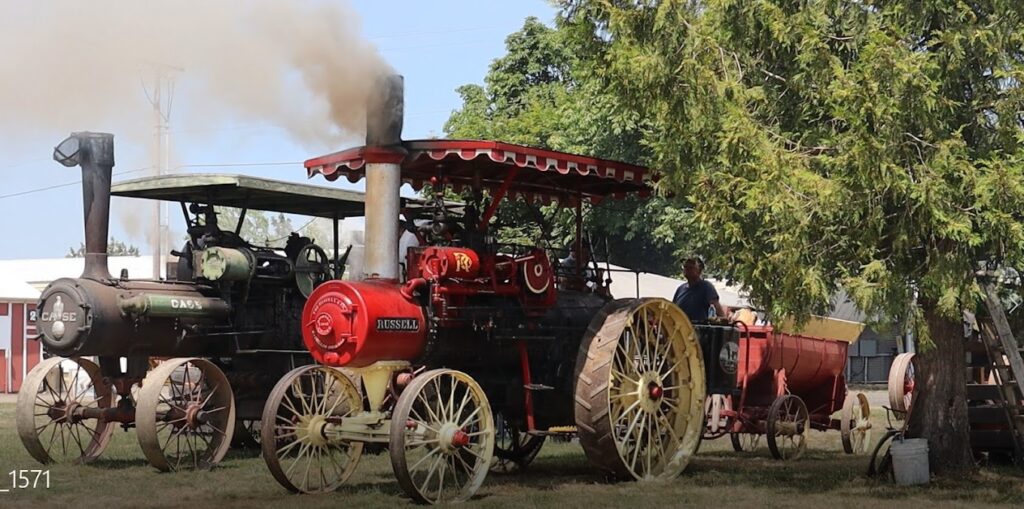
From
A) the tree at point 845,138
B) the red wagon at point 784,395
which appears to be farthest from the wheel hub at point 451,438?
the red wagon at point 784,395

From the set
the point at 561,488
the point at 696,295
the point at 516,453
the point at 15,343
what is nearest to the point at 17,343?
Answer: the point at 15,343

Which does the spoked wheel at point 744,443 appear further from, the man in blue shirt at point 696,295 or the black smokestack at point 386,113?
the black smokestack at point 386,113

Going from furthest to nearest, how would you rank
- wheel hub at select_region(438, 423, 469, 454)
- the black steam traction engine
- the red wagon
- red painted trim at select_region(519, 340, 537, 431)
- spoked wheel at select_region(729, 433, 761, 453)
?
1. spoked wheel at select_region(729, 433, 761, 453)
2. the red wagon
3. the black steam traction engine
4. red painted trim at select_region(519, 340, 537, 431)
5. wheel hub at select_region(438, 423, 469, 454)

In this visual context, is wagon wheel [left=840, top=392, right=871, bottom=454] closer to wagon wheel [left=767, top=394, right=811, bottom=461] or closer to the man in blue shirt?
wagon wheel [left=767, top=394, right=811, bottom=461]

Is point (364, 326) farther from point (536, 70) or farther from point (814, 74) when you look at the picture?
point (536, 70)

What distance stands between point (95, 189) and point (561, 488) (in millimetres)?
5181

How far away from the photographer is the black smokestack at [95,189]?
12.4 metres

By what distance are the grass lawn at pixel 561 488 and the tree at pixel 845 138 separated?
900 mm

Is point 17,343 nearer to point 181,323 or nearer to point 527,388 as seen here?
point 181,323

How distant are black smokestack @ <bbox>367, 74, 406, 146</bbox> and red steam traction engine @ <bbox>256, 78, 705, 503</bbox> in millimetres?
11

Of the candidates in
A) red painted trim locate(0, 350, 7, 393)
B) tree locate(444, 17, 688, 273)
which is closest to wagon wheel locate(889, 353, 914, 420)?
Answer: tree locate(444, 17, 688, 273)

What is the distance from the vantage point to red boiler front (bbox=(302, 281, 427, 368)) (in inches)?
372

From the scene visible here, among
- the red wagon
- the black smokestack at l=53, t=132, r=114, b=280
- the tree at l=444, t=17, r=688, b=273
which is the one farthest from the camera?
the tree at l=444, t=17, r=688, b=273

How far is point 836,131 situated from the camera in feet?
31.9
